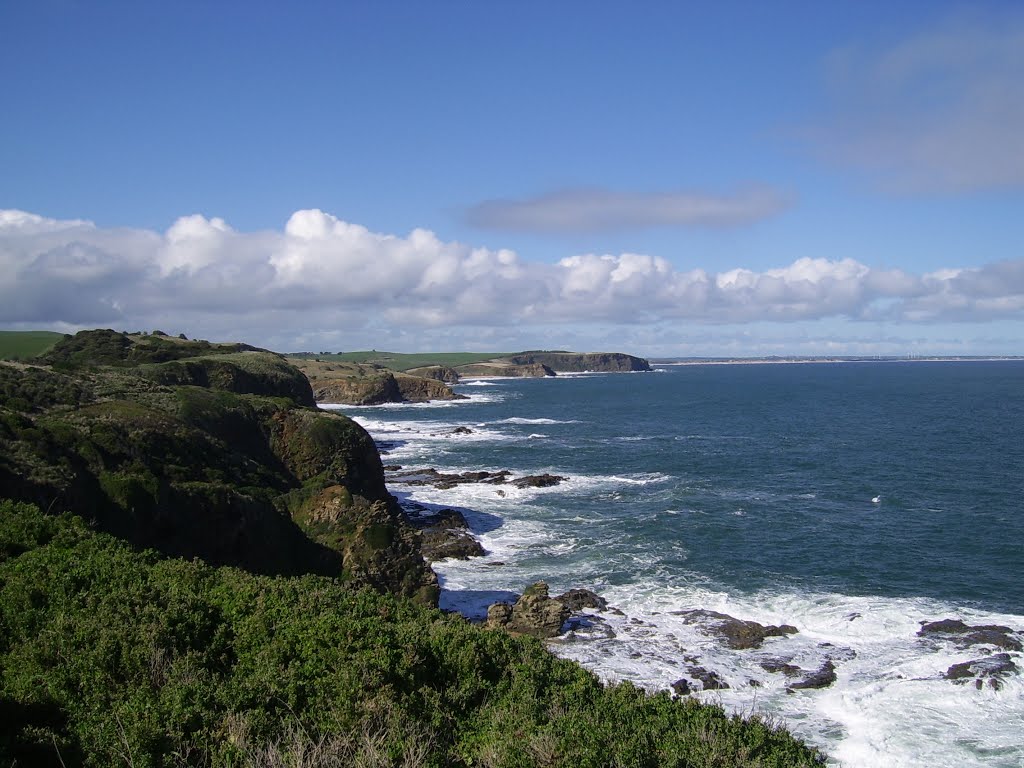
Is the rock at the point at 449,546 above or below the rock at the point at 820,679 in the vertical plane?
above

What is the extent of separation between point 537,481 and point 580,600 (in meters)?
26.1

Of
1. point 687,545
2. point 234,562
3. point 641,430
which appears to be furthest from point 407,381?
point 234,562

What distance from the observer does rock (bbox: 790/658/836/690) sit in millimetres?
23688

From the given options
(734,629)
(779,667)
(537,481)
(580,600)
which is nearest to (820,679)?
(779,667)

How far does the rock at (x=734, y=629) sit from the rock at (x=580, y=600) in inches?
119

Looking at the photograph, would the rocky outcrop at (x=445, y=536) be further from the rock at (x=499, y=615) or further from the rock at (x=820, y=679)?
the rock at (x=820, y=679)

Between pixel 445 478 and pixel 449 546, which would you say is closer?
pixel 449 546

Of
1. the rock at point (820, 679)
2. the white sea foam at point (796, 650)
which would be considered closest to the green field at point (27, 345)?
the white sea foam at point (796, 650)

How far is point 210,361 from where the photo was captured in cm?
6619

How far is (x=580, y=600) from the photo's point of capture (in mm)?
30766

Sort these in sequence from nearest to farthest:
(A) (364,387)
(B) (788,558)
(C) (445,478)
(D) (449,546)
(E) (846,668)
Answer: (E) (846,668)
(B) (788,558)
(D) (449,546)
(C) (445,478)
(A) (364,387)

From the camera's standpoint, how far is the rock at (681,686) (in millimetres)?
22750

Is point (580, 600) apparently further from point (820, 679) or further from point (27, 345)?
point (27, 345)

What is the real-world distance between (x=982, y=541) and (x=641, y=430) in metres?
52.4
